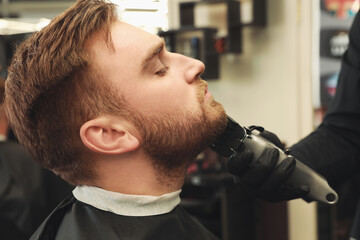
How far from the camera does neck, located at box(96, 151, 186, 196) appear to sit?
1204 millimetres

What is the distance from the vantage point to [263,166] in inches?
50.2

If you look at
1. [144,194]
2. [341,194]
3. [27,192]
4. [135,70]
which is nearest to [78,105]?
[135,70]

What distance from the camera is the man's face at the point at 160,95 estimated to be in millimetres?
1150

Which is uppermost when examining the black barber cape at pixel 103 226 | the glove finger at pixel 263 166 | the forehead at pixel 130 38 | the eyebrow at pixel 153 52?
the forehead at pixel 130 38

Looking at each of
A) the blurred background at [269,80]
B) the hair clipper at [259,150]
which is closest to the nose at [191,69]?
the hair clipper at [259,150]

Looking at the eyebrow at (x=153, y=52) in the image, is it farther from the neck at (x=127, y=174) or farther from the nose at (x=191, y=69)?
the neck at (x=127, y=174)

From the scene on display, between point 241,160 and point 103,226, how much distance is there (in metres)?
0.42

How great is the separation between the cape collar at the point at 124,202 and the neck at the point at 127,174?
19 millimetres

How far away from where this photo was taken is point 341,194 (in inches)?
121

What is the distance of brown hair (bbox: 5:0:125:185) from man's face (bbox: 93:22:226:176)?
4 cm

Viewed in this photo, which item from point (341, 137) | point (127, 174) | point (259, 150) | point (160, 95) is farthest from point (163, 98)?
point (341, 137)

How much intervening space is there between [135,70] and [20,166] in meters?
2.06

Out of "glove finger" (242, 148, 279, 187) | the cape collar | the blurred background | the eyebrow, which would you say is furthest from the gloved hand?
the blurred background

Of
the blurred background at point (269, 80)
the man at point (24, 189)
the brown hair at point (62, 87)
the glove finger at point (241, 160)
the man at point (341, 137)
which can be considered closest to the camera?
the brown hair at point (62, 87)
